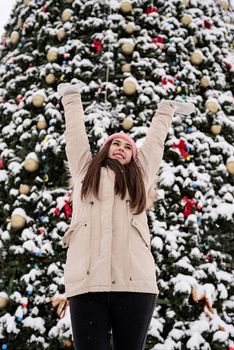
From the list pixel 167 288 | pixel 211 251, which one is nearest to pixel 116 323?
pixel 167 288

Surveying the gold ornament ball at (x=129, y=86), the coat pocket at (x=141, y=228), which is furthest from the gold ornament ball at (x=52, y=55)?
the coat pocket at (x=141, y=228)

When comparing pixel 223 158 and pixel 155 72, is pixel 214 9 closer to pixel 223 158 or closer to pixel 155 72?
pixel 155 72

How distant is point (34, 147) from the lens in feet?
12.3

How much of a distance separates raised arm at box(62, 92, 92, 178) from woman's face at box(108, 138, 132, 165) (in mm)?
116

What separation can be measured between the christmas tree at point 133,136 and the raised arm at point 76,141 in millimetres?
1421

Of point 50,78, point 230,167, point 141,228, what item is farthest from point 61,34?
point 141,228

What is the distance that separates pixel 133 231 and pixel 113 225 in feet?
0.32

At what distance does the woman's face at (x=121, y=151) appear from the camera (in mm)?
1984

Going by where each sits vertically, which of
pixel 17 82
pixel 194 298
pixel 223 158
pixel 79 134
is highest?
pixel 79 134

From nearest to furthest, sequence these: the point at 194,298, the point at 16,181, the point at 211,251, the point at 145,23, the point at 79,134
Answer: the point at 79,134, the point at 194,298, the point at 211,251, the point at 16,181, the point at 145,23

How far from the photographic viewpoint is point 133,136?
3.59 metres

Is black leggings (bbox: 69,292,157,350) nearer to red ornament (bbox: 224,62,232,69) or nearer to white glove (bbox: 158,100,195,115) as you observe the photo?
white glove (bbox: 158,100,195,115)

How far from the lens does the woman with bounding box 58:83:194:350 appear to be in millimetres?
A: 1617

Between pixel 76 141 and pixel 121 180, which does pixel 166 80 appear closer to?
pixel 76 141
